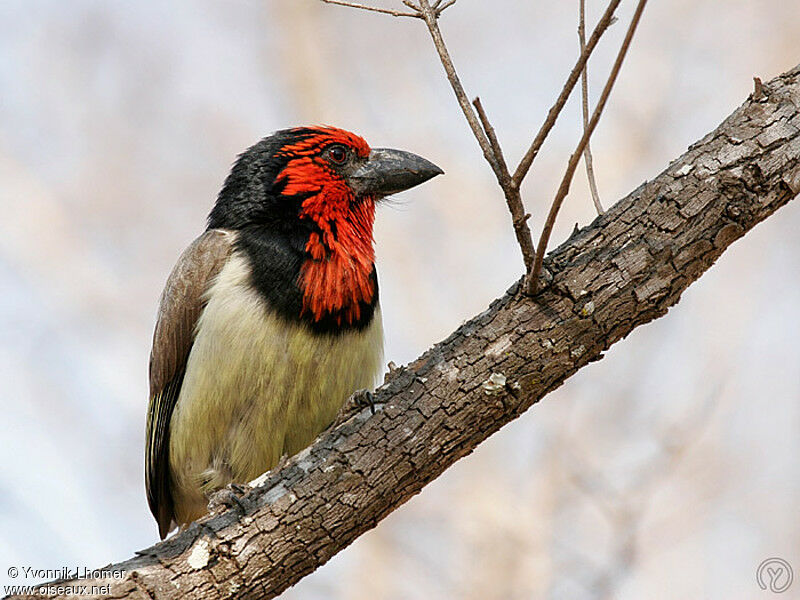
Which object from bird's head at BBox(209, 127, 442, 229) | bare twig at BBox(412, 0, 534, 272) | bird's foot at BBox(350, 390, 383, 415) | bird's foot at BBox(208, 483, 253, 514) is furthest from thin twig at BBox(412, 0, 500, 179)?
bird's head at BBox(209, 127, 442, 229)

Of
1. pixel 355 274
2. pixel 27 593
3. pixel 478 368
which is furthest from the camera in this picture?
pixel 355 274

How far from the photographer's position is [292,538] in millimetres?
3332

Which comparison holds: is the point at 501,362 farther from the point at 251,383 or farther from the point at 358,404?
the point at 251,383

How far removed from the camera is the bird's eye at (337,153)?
486cm

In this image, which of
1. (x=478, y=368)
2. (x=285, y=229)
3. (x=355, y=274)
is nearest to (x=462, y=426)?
(x=478, y=368)

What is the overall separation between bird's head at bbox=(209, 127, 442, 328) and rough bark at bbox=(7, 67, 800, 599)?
1.03 metres

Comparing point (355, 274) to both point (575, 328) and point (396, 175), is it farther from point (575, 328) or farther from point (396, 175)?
point (575, 328)

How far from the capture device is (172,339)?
4547 millimetres

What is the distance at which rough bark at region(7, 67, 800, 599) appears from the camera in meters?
3.19

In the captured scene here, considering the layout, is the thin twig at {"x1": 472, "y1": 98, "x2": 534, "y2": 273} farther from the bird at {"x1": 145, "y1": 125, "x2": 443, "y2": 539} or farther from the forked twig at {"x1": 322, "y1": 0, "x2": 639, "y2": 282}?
the bird at {"x1": 145, "y1": 125, "x2": 443, "y2": 539}

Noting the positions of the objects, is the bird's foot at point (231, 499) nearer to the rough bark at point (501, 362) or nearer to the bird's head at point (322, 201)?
the rough bark at point (501, 362)

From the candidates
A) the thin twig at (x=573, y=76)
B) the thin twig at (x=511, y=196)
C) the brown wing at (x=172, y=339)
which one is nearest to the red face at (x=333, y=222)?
the brown wing at (x=172, y=339)

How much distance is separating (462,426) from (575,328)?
1.70 feet

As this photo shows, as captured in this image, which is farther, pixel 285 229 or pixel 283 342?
pixel 285 229
